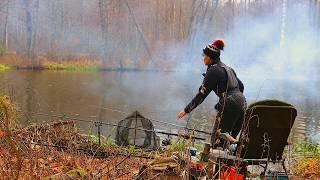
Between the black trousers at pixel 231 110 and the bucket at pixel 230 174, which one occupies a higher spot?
the black trousers at pixel 231 110

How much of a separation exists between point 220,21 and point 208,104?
2865cm

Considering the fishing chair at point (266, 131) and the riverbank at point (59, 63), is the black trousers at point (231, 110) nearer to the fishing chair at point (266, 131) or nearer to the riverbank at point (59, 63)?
the fishing chair at point (266, 131)

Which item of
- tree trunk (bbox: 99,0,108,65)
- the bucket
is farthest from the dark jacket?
tree trunk (bbox: 99,0,108,65)

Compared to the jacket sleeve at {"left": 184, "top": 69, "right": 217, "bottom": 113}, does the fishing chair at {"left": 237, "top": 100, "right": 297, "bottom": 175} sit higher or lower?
lower

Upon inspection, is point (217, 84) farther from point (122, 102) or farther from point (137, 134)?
point (122, 102)

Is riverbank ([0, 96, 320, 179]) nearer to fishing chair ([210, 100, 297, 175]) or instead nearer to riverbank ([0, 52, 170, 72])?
fishing chair ([210, 100, 297, 175])

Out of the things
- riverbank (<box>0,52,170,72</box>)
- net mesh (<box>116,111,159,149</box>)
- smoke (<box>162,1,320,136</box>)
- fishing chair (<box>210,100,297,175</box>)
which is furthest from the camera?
smoke (<box>162,1,320,136</box>)

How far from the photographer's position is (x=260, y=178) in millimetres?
4203

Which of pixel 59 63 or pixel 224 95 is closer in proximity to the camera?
pixel 224 95

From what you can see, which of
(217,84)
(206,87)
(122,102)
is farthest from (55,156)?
(122,102)

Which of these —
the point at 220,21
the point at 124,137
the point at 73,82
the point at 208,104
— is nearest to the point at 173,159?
the point at 124,137

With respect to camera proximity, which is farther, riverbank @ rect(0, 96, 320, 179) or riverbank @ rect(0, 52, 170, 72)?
riverbank @ rect(0, 52, 170, 72)

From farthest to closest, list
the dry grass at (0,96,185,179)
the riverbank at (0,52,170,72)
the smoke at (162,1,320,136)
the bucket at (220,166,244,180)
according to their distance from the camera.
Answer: the smoke at (162,1,320,136), the riverbank at (0,52,170,72), the bucket at (220,166,244,180), the dry grass at (0,96,185,179)

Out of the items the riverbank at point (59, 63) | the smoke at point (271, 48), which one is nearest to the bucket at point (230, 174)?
the riverbank at point (59, 63)
